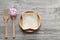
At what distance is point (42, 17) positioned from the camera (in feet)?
6.59

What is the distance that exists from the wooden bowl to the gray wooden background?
4cm

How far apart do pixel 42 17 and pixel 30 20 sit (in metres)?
0.13

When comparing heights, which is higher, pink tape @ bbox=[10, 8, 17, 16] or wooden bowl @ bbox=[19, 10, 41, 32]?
pink tape @ bbox=[10, 8, 17, 16]

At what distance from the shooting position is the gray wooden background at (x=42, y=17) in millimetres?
1979

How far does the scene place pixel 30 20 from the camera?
198 centimetres

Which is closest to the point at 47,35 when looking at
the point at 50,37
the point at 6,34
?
the point at 50,37

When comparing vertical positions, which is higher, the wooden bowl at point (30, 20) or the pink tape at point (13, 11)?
the pink tape at point (13, 11)

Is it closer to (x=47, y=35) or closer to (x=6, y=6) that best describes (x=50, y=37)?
(x=47, y=35)

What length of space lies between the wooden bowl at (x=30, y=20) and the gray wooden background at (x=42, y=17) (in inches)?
1.7

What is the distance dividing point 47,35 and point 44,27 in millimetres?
85

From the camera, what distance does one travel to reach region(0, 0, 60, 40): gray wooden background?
1.98m

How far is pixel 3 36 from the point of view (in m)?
1.98

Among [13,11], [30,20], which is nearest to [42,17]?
[30,20]

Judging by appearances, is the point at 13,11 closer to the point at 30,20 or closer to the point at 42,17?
the point at 30,20
